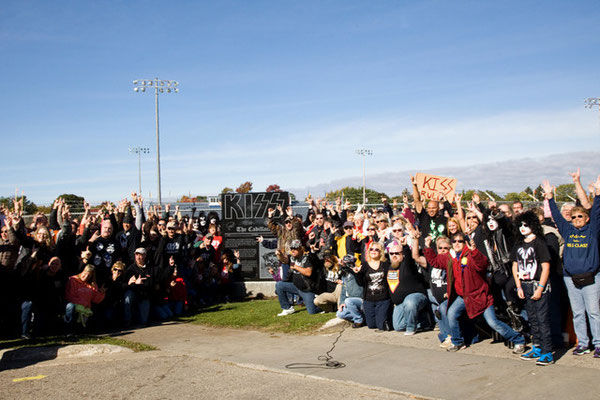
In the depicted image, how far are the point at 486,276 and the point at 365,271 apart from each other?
222 centimetres

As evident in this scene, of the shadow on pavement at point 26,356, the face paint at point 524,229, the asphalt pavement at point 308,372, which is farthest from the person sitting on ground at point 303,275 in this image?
the face paint at point 524,229

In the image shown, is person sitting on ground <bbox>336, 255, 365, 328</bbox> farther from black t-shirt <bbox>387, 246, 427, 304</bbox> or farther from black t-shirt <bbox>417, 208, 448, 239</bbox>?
black t-shirt <bbox>417, 208, 448, 239</bbox>

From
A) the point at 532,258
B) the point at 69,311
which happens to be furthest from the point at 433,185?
the point at 69,311

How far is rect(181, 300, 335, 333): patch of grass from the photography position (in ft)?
32.6

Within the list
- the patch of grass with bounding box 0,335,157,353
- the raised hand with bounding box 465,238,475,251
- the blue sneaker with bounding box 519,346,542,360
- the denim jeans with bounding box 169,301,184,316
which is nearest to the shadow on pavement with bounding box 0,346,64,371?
the patch of grass with bounding box 0,335,157,353

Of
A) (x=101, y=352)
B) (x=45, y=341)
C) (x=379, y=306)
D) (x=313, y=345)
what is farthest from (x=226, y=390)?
(x=45, y=341)

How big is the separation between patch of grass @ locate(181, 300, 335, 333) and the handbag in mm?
4333

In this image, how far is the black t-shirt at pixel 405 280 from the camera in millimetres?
8664

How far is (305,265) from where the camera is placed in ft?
35.9

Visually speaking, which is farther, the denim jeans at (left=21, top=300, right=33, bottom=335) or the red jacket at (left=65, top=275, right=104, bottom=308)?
the red jacket at (left=65, top=275, right=104, bottom=308)

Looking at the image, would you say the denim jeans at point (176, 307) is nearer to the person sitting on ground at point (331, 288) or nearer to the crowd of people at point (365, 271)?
the crowd of people at point (365, 271)

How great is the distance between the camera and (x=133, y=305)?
35.2ft

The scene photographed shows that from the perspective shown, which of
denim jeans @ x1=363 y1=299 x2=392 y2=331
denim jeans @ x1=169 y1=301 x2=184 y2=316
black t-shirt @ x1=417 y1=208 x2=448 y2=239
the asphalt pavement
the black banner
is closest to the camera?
A: the asphalt pavement

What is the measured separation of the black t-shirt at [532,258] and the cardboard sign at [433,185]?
157 inches
